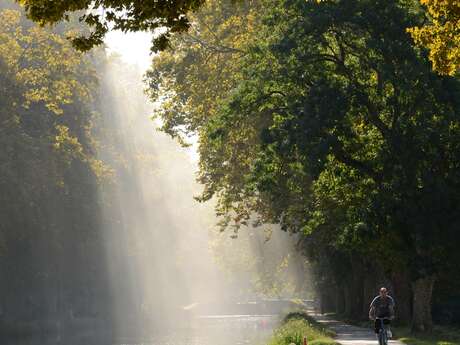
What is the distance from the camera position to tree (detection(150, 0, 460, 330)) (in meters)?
34.5

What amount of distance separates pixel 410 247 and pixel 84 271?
4330 cm

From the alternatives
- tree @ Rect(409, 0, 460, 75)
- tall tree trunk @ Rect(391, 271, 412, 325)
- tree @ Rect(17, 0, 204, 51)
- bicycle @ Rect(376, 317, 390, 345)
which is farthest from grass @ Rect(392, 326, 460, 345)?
tree @ Rect(17, 0, 204, 51)

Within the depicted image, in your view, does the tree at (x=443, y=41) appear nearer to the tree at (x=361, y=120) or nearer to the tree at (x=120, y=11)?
the tree at (x=120, y=11)

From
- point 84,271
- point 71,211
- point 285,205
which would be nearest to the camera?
point 285,205

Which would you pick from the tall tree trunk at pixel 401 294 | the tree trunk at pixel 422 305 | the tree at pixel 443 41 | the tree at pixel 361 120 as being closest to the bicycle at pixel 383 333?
the tree at pixel 361 120

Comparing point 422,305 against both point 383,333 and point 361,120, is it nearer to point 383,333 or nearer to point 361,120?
point 361,120

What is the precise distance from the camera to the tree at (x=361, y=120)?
34.5 meters

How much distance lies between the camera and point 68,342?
5572 cm

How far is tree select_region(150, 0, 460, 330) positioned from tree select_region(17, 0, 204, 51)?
773 inches

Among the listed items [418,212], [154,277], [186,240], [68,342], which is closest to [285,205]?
[418,212]

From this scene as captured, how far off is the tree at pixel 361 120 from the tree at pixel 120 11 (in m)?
19.6

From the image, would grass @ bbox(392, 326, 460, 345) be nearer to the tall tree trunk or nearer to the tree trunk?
the tree trunk

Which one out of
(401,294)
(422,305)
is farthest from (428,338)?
(401,294)

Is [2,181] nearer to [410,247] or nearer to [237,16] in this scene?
[237,16]
